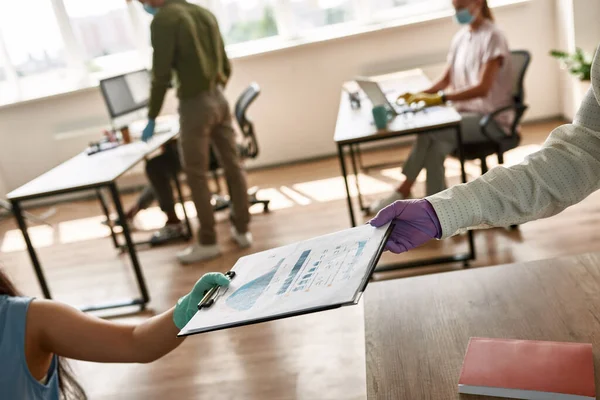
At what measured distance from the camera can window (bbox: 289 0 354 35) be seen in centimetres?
559

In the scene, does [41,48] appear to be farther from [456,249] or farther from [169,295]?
[456,249]

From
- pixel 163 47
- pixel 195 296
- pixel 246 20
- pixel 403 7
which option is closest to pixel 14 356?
pixel 195 296

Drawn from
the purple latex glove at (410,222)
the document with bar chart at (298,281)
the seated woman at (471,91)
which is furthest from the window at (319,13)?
the document with bar chart at (298,281)

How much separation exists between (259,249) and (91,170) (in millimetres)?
1093

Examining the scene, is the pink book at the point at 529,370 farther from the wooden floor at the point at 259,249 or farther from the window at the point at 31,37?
the window at the point at 31,37

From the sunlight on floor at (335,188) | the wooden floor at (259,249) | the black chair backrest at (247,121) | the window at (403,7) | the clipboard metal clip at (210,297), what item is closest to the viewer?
the clipboard metal clip at (210,297)

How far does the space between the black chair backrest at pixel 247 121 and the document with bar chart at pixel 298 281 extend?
3.11 m

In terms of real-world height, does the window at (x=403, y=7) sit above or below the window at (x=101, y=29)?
below

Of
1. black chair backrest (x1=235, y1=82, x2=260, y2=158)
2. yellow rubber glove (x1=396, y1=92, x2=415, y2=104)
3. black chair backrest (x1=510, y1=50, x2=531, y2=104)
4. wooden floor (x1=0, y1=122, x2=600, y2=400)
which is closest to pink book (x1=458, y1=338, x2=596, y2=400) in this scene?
wooden floor (x1=0, y1=122, x2=600, y2=400)

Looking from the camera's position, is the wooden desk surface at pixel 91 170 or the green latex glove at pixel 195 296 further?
the wooden desk surface at pixel 91 170

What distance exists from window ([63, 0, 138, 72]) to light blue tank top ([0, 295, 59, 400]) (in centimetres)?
486

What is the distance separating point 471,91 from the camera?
11.0 feet

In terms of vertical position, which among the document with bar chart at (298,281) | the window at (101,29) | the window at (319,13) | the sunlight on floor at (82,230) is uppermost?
the window at (101,29)

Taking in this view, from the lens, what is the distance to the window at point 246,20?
5633mm
